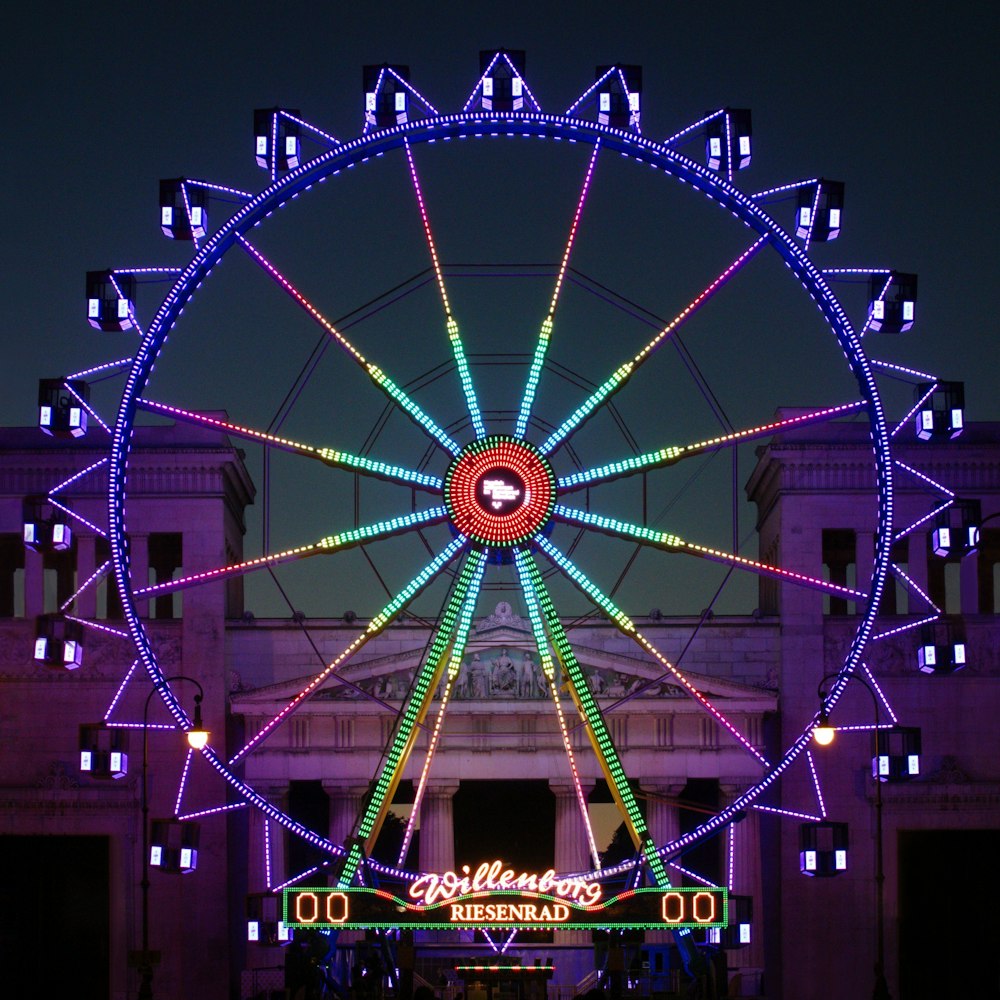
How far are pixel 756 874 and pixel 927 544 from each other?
11.9m

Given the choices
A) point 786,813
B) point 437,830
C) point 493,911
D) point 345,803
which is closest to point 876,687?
point 786,813

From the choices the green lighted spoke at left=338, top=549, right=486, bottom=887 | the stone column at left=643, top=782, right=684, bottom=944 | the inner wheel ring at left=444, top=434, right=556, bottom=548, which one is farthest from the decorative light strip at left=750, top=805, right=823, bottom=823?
the stone column at left=643, top=782, right=684, bottom=944

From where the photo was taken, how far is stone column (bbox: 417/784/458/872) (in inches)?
3344

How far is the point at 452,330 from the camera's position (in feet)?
210

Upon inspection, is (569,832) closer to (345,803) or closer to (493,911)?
(345,803)

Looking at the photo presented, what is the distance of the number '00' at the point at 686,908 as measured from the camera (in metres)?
62.9

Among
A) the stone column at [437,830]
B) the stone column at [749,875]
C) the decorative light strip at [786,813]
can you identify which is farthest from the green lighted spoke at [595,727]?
the stone column at [437,830]

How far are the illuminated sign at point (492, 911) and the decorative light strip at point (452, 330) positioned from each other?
11.1m

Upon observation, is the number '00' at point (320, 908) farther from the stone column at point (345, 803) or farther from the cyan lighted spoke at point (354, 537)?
the stone column at point (345, 803)

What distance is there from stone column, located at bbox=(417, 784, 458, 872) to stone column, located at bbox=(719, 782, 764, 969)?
29.2ft

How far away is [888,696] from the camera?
85312 millimetres

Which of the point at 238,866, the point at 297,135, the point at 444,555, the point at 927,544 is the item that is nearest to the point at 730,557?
the point at 444,555

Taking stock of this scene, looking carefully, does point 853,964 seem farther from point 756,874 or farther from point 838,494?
point 838,494

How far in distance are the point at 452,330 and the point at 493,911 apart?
1394 cm
